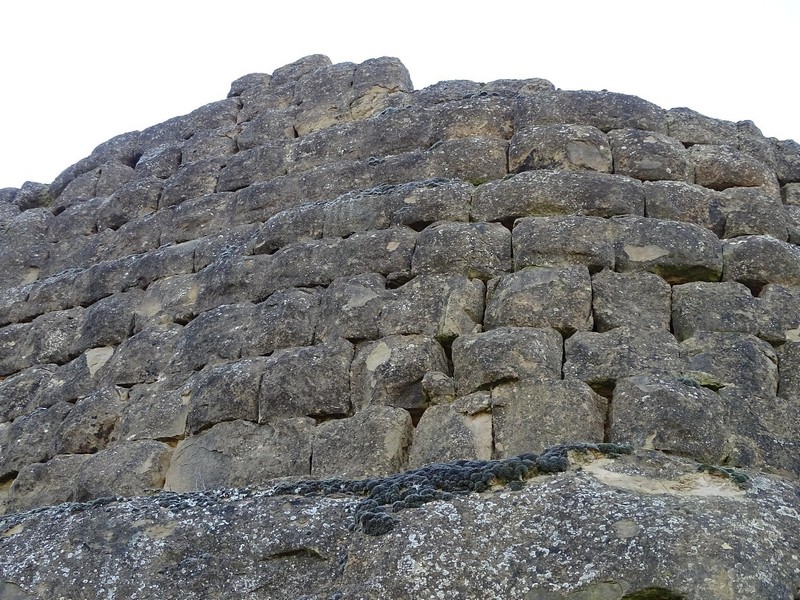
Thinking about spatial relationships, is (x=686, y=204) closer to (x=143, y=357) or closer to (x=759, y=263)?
(x=759, y=263)

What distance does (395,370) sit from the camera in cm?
782

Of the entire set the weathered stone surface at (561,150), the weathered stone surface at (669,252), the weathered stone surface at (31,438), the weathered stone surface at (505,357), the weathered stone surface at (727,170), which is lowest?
the weathered stone surface at (31,438)

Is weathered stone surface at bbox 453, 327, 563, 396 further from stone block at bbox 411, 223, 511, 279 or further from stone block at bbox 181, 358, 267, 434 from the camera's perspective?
stone block at bbox 181, 358, 267, 434

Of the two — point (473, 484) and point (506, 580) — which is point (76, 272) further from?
point (506, 580)

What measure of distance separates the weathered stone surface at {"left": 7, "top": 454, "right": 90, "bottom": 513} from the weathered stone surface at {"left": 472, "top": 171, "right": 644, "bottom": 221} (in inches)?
141

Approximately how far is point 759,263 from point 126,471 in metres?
4.76

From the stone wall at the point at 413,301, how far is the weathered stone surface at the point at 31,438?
29 mm

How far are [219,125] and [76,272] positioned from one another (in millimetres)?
2225

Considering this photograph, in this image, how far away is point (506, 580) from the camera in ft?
18.5

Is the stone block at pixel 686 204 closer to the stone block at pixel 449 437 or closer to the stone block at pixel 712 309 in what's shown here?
the stone block at pixel 712 309

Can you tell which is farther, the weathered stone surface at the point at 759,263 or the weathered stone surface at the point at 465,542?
the weathered stone surface at the point at 759,263

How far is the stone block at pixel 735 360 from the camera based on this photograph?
745 cm

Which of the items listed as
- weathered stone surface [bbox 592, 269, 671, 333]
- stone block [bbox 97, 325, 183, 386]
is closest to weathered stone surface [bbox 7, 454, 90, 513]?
stone block [bbox 97, 325, 183, 386]

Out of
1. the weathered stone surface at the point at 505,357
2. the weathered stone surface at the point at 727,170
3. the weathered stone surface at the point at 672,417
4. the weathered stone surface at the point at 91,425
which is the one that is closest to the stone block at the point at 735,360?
the weathered stone surface at the point at 672,417
